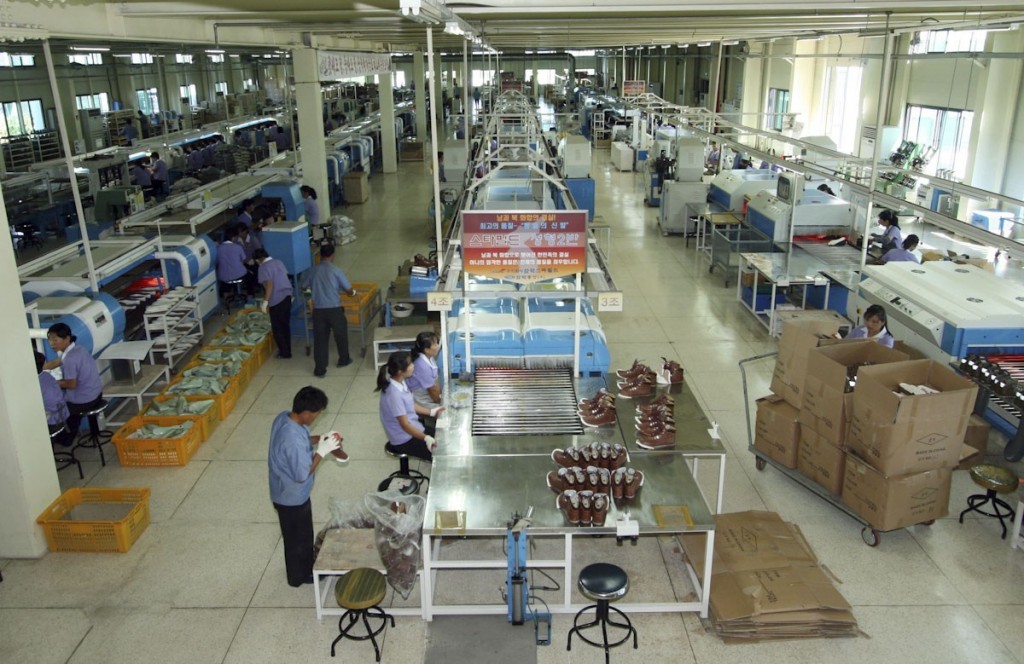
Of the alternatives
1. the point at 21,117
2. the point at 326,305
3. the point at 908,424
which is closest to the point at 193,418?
the point at 326,305

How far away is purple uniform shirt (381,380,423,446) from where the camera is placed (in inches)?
223

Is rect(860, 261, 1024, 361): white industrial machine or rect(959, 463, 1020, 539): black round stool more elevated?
rect(860, 261, 1024, 361): white industrial machine

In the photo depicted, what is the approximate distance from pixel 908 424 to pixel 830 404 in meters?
0.68

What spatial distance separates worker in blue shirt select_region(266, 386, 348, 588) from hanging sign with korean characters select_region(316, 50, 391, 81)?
29.1 ft

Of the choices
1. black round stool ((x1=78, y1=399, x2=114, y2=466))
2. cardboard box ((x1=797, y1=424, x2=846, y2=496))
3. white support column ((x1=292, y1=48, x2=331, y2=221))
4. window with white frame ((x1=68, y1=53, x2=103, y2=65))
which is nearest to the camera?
cardboard box ((x1=797, y1=424, x2=846, y2=496))

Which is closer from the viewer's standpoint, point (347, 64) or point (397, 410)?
point (397, 410)

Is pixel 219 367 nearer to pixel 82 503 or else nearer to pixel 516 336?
A: pixel 82 503

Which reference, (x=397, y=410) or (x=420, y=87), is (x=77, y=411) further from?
(x=420, y=87)

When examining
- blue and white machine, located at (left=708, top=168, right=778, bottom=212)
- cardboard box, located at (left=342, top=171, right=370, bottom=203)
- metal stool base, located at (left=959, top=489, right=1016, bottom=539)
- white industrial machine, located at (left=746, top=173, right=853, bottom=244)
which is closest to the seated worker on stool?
metal stool base, located at (left=959, top=489, right=1016, bottom=539)

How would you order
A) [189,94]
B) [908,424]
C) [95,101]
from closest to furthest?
[908,424] < [95,101] < [189,94]

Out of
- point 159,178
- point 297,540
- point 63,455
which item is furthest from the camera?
point 159,178

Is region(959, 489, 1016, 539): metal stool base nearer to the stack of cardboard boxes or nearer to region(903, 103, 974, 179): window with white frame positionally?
the stack of cardboard boxes

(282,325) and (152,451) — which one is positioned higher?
(282,325)

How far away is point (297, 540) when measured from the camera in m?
5.08
